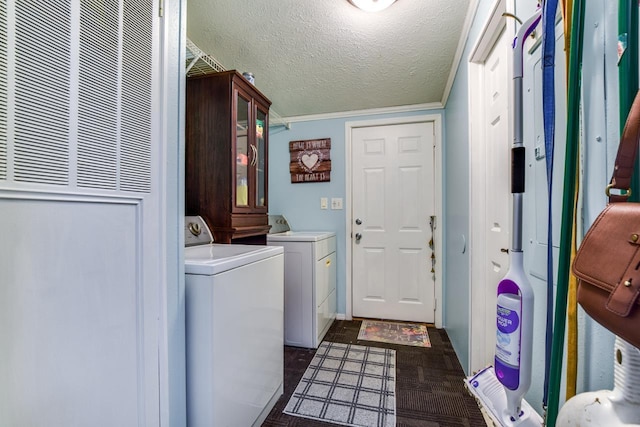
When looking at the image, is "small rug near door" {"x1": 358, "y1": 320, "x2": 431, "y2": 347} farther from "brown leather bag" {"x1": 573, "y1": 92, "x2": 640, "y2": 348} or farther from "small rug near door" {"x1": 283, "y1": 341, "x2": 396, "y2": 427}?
"brown leather bag" {"x1": 573, "y1": 92, "x2": 640, "y2": 348}

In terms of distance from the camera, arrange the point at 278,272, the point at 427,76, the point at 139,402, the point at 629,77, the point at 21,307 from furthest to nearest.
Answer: the point at 427,76, the point at 278,272, the point at 139,402, the point at 21,307, the point at 629,77

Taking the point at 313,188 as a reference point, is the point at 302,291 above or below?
below

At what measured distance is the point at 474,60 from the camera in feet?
5.13

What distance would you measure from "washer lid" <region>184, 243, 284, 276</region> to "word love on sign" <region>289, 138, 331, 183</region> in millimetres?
1524

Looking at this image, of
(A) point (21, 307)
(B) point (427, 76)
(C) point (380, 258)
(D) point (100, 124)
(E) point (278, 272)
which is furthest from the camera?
(C) point (380, 258)

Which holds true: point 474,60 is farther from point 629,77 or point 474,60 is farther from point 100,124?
point 100,124

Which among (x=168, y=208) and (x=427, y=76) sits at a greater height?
(x=427, y=76)

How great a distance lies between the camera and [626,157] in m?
0.42

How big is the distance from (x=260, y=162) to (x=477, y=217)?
1.52 meters

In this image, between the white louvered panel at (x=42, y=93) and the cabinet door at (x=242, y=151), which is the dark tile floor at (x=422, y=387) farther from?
the white louvered panel at (x=42, y=93)

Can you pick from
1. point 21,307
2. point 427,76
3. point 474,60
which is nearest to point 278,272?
point 21,307

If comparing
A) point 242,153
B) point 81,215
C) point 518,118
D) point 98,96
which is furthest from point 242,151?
point 518,118

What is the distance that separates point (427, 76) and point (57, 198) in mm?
2382

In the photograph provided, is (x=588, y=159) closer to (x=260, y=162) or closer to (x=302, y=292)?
(x=260, y=162)
